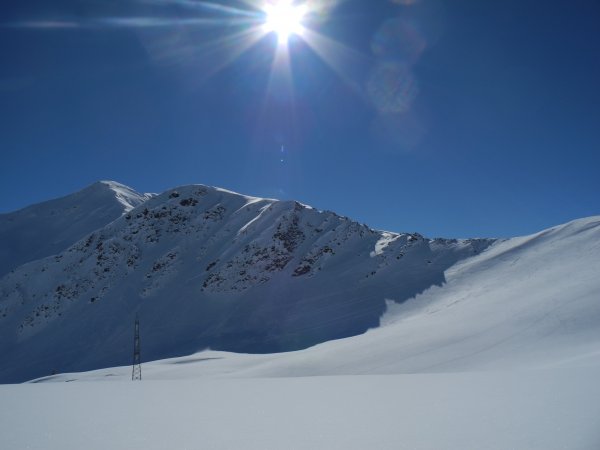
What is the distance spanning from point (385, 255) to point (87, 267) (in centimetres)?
4845

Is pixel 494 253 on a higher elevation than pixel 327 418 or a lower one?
higher

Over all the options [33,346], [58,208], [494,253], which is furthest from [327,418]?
[58,208]

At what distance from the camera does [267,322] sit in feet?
151

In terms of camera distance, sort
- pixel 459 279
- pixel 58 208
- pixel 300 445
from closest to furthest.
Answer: pixel 300 445
pixel 459 279
pixel 58 208

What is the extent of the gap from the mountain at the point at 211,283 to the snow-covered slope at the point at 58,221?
27.2m

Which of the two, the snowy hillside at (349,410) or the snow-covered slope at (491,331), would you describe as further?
the snow-covered slope at (491,331)

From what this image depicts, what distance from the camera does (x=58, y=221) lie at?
11106cm

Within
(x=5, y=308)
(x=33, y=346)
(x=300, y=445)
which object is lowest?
(x=300, y=445)

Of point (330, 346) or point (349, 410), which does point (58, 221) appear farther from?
point (349, 410)

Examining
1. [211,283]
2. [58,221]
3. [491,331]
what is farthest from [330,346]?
[58,221]

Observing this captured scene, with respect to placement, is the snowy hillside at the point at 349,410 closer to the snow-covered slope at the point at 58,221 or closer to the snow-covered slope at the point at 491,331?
the snow-covered slope at the point at 491,331

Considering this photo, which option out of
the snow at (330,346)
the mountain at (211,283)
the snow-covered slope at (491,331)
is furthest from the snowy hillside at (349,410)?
the mountain at (211,283)

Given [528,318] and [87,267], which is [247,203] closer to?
[87,267]

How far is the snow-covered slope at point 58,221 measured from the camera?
319 ft
